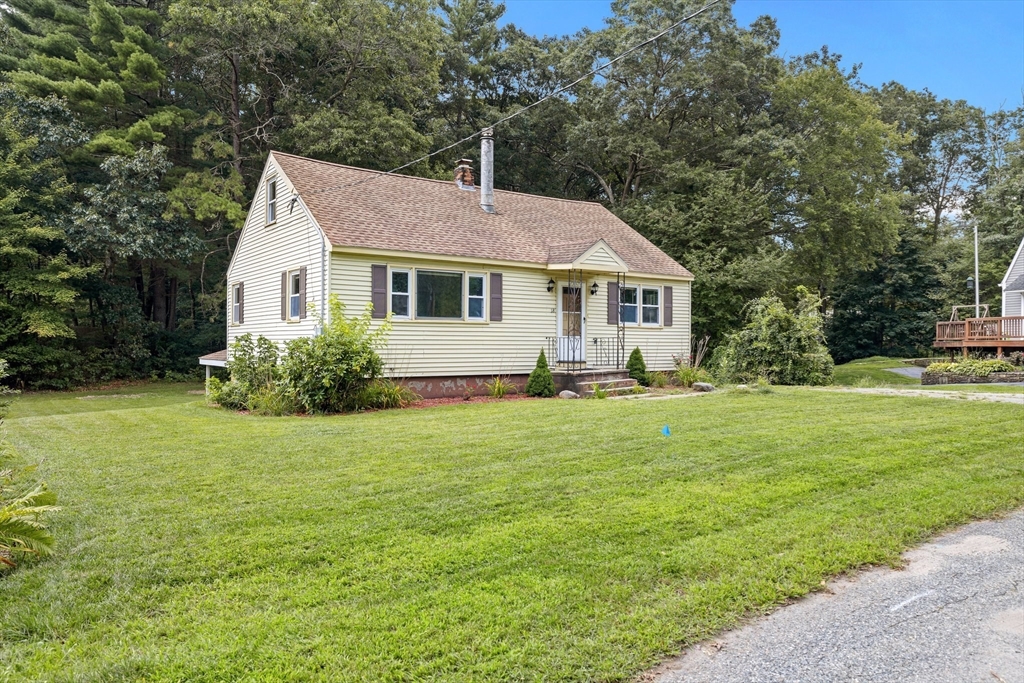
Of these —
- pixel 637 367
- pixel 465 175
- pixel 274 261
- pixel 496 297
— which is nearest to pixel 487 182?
pixel 465 175

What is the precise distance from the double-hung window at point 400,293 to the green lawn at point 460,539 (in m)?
5.62

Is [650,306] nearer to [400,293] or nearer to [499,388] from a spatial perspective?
[499,388]

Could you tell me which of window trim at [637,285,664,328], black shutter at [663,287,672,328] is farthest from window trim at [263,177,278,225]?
black shutter at [663,287,672,328]

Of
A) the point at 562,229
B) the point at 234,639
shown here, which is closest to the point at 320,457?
the point at 234,639

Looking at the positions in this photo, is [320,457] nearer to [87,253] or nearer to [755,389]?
[755,389]

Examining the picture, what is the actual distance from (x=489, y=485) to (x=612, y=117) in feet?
77.1

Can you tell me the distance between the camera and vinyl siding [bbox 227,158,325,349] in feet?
43.9

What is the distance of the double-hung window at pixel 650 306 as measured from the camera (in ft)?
56.2

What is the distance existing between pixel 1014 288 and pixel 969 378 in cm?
1269

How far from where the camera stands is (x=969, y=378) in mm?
16016

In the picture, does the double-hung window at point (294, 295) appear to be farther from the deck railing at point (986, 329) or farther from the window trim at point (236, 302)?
the deck railing at point (986, 329)

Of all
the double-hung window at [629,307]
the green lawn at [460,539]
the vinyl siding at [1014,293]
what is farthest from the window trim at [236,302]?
the vinyl siding at [1014,293]

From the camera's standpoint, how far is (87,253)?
68.0 feet

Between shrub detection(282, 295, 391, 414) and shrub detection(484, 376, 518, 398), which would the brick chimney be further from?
shrub detection(282, 295, 391, 414)
